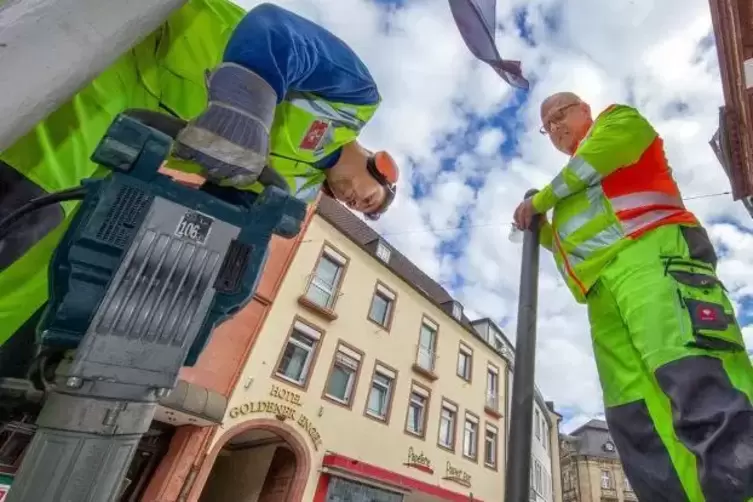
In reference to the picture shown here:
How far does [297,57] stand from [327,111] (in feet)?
1.46

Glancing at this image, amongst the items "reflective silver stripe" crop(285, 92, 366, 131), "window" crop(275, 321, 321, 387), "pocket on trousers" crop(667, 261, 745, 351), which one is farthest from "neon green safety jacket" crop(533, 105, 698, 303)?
"window" crop(275, 321, 321, 387)

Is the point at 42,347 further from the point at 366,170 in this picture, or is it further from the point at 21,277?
the point at 366,170

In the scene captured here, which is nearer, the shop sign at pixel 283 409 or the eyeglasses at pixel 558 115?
the eyeglasses at pixel 558 115

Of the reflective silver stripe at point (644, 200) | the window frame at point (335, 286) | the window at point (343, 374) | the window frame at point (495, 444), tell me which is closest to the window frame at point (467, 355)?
the window frame at point (495, 444)

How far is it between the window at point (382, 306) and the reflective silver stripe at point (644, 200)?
33.9 feet

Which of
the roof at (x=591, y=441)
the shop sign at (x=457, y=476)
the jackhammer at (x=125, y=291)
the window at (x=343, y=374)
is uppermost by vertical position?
the roof at (x=591, y=441)

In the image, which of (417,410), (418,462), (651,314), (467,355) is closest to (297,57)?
(651,314)

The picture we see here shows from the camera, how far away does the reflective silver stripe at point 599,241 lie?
1598 mm

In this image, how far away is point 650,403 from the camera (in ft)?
4.30

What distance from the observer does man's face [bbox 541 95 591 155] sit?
220 cm

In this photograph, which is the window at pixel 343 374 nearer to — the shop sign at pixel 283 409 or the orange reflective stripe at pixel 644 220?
the shop sign at pixel 283 409

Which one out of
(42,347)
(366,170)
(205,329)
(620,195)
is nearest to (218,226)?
(205,329)

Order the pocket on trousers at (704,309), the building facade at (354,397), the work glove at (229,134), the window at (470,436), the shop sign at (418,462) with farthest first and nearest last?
1. the window at (470,436)
2. the shop sign at (418,462)
3. the building facade at (354,397)
4. the pocket on trousers at (704,309)
5. the work glove at (229,134)

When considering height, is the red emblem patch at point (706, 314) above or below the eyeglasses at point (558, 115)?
below
